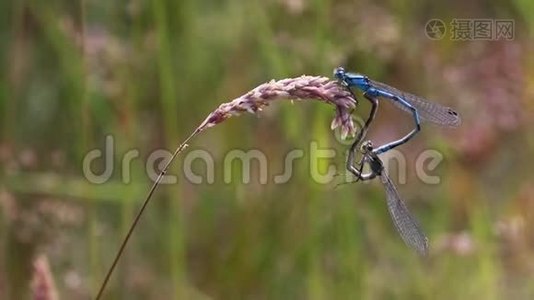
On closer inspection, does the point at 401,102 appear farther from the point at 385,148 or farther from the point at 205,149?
the point at 205,149

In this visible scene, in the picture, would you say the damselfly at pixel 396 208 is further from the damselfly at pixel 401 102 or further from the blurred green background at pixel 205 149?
the blurred green background at pixel 205 149

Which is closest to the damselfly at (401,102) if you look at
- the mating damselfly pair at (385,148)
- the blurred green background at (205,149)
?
the mating damselfly pair at (385,148)

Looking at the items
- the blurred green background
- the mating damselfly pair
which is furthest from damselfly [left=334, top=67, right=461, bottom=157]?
the blurred green background

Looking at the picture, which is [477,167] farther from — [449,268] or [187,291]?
[187,291]

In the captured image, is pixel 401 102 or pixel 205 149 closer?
pixel 401 102

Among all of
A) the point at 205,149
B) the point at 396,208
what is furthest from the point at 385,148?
the point at 205,149

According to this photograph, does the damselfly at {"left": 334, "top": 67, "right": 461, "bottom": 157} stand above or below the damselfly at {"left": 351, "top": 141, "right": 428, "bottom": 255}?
above

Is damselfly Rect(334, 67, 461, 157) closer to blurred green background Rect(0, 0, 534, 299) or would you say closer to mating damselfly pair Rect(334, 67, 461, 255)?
mating damselfly pair Rect(334, 67, 461, 255)

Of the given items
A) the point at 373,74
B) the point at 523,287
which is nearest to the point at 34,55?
the point at 373,74
